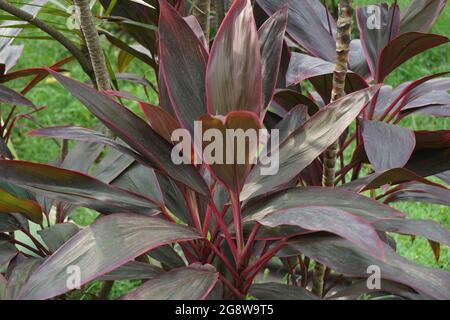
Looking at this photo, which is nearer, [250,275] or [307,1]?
[250,275]

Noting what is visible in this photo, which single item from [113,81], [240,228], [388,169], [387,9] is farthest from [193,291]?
[387,9]

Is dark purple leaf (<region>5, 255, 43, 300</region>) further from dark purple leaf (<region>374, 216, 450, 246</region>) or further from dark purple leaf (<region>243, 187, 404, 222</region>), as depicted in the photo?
dark purple leaf (<region>374, 216, 450, 246</region>)

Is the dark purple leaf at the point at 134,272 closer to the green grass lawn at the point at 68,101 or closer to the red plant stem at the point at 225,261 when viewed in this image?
the red plant stem at the point at 225,261

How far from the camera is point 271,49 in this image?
3.50 feet

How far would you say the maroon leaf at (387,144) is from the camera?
1.02 metres

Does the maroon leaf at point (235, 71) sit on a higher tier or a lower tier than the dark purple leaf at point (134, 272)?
higher

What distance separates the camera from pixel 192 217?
1065 millimetres

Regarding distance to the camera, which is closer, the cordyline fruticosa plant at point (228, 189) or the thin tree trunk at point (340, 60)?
the cordyline fruticosa plant at point (228, 189)

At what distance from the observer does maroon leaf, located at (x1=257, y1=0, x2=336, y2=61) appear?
1309mm

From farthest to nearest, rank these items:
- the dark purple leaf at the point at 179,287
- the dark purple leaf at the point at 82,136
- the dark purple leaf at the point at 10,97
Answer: the dark purple leaf at the point at 10,97
the dark purple leaf at the point at 82,136
the dark purple leaf at the point at 179,287

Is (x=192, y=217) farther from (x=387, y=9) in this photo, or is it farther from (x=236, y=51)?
(x=387, y=9)

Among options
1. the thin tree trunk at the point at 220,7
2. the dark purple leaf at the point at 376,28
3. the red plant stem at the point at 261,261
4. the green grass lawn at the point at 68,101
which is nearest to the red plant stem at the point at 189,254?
the red plant stem at the point at 261,261

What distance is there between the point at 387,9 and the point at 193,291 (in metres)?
0.86

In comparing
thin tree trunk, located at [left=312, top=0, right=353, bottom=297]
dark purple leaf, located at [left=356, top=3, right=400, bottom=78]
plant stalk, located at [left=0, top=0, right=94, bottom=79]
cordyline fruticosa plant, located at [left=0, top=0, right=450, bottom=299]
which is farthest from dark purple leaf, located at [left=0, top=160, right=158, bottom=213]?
dark purple leaf, located at [left=356, top=3, right=400, bottom=78]
